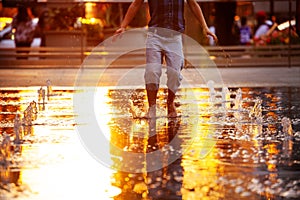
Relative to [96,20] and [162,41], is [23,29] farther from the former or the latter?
[162,41]

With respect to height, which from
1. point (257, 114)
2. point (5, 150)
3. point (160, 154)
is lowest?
point (160, 154)

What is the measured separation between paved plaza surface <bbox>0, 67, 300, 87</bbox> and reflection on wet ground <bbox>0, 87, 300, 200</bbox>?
500 cm

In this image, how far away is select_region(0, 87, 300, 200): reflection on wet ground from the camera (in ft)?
23.1

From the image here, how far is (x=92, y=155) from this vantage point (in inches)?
351

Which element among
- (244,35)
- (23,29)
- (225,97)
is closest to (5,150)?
(225,97)

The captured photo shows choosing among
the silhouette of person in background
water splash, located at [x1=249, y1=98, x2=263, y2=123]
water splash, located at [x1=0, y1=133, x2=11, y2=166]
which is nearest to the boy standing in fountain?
water splash, located at [x1=249, y1=98, x2=263, y2=123]

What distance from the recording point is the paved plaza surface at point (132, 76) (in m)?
19.4

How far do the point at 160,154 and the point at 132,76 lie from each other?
12628mm

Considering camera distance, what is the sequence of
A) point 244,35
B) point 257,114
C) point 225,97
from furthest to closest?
point 244,35
point 225,97
point 257,114

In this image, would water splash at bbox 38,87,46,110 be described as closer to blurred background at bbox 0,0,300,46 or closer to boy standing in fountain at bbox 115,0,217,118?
boy standing in fountain at bbox 115,0,217,118

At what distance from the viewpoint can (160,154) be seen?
8.92 metres

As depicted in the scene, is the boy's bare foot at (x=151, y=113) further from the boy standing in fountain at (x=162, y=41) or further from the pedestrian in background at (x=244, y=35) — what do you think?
the pedestrian in background at (x=244, y=35)

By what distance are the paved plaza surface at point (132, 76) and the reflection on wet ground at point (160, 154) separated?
5004 millimetres

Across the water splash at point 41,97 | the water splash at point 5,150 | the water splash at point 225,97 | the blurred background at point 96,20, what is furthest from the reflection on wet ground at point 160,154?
the blurred background at point 96,20
